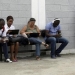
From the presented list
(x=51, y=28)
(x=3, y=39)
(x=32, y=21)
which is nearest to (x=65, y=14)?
(x=51, y=28)

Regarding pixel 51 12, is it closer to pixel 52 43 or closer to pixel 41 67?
pixel 52 43

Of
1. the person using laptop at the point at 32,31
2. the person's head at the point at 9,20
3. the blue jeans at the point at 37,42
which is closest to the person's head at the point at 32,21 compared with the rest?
the person using laptop at the point at 32,31

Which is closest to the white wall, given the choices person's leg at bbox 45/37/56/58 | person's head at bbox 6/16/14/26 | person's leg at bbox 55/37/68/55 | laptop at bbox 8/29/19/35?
person's leg at bbox 45/37/56/58

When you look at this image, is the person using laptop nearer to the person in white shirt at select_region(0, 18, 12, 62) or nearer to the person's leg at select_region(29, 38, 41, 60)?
the person's leg at select_region(29, 38, 41, 60)

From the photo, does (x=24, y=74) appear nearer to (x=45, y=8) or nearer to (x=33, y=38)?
(x=33, y=38)

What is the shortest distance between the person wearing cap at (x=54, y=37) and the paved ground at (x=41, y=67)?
312 mm

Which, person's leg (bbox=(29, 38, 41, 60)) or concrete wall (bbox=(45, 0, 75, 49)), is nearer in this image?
person's leg (bbox=(29, 38, 41, 60))

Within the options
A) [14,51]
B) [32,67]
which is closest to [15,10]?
[14,51]

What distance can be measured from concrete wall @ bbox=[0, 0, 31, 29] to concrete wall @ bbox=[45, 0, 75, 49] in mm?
712

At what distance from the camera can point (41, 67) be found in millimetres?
7000

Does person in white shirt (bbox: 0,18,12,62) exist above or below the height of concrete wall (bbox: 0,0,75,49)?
below

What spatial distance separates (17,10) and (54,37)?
4.77 feet

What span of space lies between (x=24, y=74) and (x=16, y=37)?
5.91 ft

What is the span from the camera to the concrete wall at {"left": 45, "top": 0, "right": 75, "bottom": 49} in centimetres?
869
